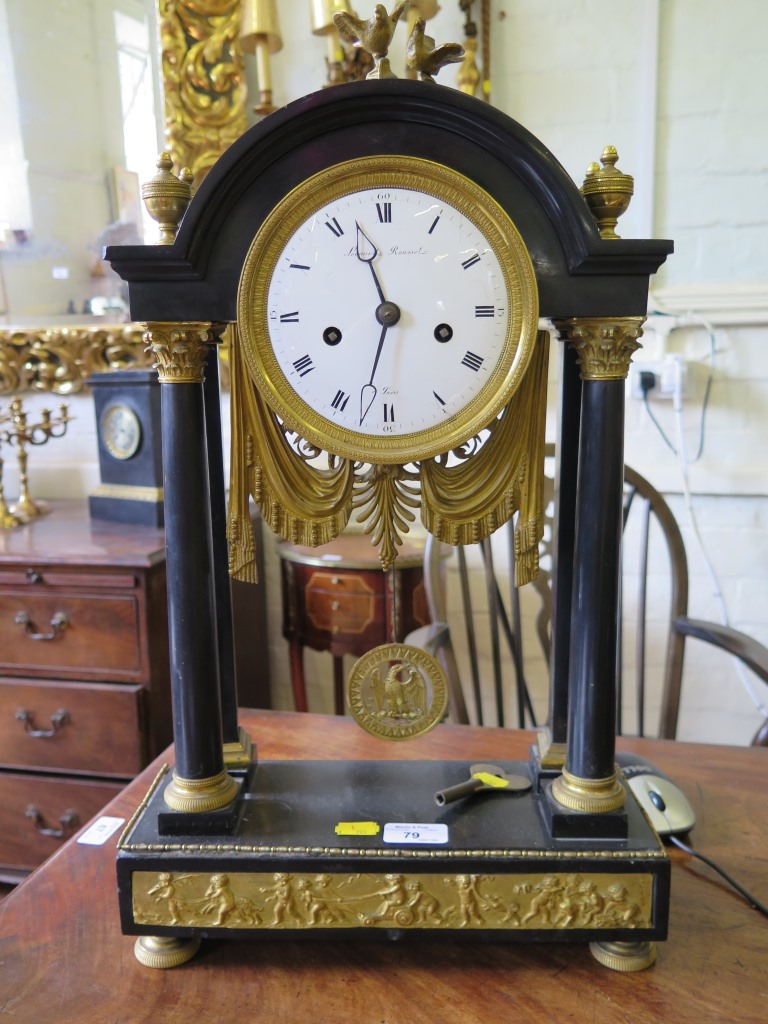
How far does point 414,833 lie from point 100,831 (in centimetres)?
39

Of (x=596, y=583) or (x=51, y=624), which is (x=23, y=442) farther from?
(x=596, y=583)

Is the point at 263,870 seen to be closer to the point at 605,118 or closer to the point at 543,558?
the point at 543,558

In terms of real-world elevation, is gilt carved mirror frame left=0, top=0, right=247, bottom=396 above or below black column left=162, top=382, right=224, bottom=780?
above

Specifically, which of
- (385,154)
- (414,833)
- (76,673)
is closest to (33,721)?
(76,673)

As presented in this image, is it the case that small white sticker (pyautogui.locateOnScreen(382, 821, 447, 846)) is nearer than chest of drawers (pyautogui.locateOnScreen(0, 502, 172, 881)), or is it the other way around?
small white sticker (pyautogui.locateOnScreen(382, 821, 447, 846))

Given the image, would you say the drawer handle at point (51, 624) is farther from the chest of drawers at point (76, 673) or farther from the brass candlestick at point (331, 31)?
the brass candlestick at point (331, 31)

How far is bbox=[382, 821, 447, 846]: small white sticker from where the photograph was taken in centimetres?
74

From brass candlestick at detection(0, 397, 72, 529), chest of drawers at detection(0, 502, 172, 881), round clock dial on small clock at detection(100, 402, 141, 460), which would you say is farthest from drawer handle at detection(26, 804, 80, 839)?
round clock dial on small clock at detection(100, 402, 141, 460)

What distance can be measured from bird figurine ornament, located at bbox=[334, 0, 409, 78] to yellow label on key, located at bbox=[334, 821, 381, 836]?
70 centimetres

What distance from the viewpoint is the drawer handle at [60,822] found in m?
1.63

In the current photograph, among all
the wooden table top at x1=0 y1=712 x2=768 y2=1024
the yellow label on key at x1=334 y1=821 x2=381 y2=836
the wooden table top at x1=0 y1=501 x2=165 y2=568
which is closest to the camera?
the wooden table top at x1=0 y1=712 x2=768 y2=1024

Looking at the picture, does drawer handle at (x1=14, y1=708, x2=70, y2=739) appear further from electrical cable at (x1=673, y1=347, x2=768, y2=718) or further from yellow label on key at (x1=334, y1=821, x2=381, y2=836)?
electrical cable at (x1=673, y1=347, x2=768, y2=718)

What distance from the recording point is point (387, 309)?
0.71 m

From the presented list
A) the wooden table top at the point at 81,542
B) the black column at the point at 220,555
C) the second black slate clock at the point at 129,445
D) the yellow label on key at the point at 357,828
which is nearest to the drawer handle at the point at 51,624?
the wooden table top at the point at 81,542
